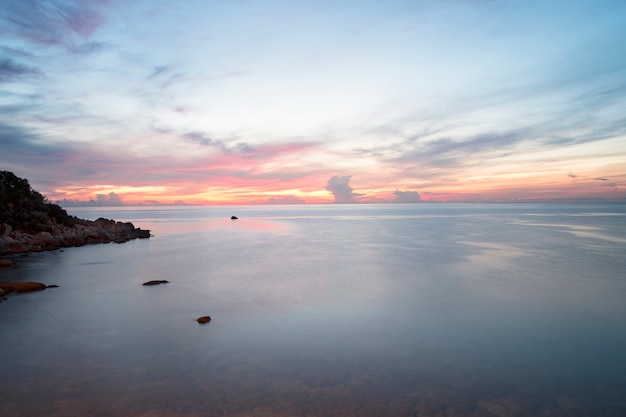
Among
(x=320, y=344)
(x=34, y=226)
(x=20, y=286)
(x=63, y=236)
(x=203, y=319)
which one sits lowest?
(x=320, y=344)

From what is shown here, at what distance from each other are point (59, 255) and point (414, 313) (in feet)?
109

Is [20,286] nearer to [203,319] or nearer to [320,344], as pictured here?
[203,319]

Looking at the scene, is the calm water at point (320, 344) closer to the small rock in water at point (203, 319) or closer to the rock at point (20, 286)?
the small rock in water at point (203, 319)

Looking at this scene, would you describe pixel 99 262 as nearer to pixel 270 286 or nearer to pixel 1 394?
pixel 270 286

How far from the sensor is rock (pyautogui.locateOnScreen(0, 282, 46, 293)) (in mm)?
19648

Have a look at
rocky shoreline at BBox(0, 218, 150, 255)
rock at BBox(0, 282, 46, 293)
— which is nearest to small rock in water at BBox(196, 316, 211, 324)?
rock at BBox(0, 282, 46, 293)

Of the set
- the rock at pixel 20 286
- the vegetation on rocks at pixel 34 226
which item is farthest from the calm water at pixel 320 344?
the vegetation on rocks at pixel 34 226

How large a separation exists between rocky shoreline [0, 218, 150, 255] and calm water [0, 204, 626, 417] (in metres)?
13.1

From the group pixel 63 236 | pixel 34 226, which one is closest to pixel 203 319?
pixel 63 236

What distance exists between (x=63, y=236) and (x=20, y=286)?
2371cm

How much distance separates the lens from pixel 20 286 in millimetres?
20016

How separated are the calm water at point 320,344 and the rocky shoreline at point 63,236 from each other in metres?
13.1

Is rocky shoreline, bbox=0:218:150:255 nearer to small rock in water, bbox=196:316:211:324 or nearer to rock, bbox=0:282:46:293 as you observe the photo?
rock, bbox=0:282:46:293

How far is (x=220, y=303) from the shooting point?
18344mm
